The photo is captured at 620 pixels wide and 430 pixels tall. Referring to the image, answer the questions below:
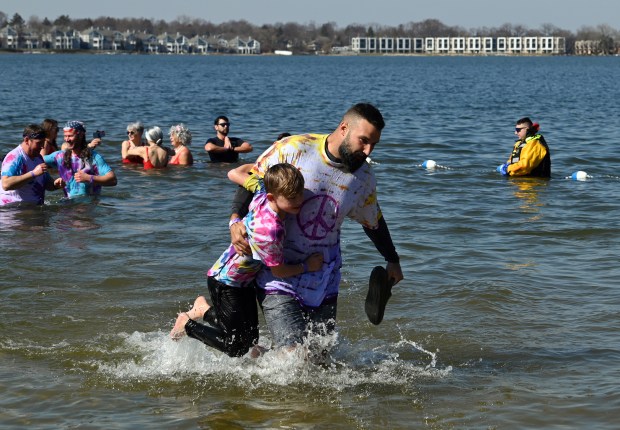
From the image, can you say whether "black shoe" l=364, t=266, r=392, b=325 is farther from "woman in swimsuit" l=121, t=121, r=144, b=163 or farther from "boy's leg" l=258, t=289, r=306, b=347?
"woman in swimsuit" l=121, t=121, r=144, b=163

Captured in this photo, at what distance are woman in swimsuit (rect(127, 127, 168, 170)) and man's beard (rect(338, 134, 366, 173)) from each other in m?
11.6

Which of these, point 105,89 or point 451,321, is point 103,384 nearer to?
point 451,321

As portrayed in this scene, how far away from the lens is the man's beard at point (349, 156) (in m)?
5.73

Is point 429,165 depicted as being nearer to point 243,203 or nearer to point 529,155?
point 529,155

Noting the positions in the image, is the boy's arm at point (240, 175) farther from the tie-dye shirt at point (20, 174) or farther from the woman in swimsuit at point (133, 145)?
the woman in swimsuit at point (133, 145)

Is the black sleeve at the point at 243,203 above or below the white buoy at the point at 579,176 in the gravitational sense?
above

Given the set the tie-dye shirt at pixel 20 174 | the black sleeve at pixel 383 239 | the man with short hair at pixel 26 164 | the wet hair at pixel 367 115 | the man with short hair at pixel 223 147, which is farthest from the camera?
the man with short hair at pixel 223 147

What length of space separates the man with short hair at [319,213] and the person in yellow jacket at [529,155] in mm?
11112

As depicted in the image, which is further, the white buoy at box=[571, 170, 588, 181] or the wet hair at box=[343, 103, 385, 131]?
the white buoy at box=[571, 170, 588, 181]

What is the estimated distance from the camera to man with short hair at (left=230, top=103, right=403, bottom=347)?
18.8 feet

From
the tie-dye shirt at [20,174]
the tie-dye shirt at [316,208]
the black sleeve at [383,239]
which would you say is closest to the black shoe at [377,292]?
the black sleeve at [383,239]

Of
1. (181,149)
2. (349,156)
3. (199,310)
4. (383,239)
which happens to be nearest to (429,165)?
(181,149)

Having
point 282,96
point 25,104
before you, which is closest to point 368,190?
point 25,104

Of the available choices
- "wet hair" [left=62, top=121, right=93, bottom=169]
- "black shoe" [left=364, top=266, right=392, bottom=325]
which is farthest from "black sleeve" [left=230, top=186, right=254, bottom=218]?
"wet hair" [left=62, top=121, right=93, bottom=169]
